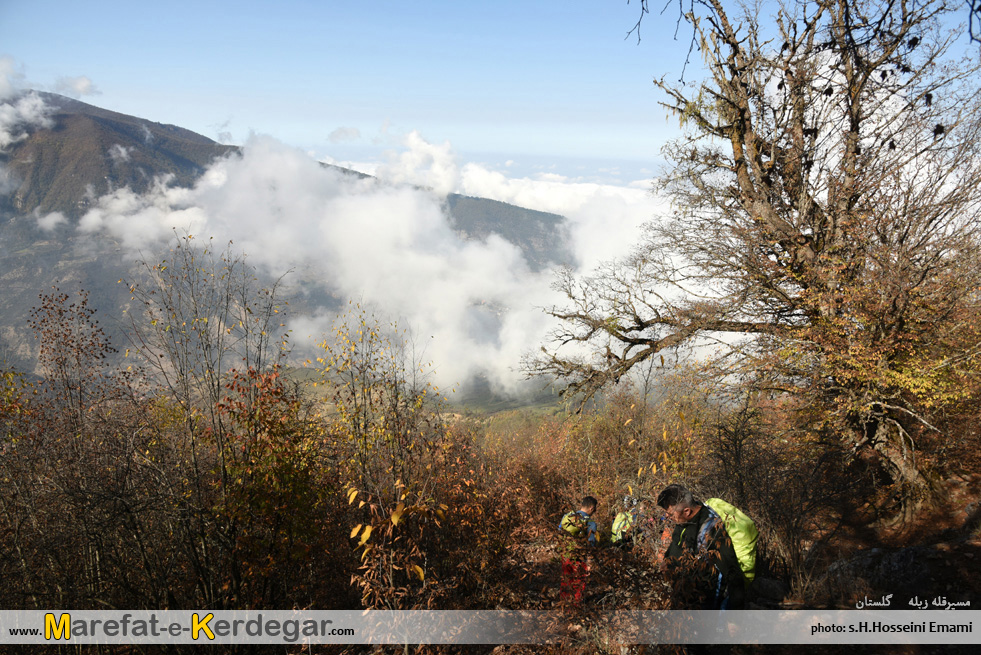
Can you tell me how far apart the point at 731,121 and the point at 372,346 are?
9930 mm

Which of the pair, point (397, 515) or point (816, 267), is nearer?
point (397, 515)

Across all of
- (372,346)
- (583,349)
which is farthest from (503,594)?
(583,349)

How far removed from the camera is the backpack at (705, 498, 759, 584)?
14.7ft

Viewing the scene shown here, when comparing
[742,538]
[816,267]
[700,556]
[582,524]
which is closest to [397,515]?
[582,524]

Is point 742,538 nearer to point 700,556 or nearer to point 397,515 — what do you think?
point 700,556

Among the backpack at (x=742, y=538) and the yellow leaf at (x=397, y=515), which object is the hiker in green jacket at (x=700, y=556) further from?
the yellow leaf at (x=397, y=515)

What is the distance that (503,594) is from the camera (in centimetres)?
459

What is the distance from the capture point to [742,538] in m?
4.48

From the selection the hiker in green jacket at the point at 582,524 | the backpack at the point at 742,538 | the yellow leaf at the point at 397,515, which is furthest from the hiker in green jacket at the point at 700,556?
the yellow leaf at the point at 397,515

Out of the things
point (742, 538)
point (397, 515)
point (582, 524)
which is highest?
point (397, 515)

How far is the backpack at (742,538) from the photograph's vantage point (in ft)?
14.7

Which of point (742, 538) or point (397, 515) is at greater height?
point (397, 515)

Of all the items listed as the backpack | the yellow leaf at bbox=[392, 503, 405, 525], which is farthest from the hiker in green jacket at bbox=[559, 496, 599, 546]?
the yellow leaf at bbox=[392, 503, 405, 525]

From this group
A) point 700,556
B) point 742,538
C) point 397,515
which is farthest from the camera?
point 742,538
